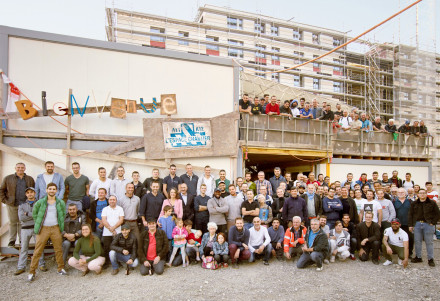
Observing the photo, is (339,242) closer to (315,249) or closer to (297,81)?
(315,249)

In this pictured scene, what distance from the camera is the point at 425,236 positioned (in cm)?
659

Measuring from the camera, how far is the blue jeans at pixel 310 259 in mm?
6121

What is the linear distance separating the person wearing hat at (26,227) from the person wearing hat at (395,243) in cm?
755

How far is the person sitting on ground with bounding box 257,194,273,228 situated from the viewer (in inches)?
278

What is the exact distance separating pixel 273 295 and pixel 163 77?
6.66m

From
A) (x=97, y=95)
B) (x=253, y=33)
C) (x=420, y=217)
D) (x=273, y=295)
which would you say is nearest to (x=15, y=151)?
(x=97, y=95)

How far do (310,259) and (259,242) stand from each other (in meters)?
1.14

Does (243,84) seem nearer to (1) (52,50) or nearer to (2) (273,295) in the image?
(1) (52,50)

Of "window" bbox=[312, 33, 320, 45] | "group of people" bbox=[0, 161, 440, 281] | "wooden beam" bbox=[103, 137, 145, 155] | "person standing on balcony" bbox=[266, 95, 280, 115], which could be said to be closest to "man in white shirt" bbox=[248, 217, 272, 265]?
"group of people" bbox=[0, 161, 440, 281]

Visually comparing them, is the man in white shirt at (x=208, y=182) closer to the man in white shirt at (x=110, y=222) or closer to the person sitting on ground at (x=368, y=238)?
the man in white shirt at (x=110, y=222)

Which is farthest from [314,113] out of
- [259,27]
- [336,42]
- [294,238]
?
[336,42]

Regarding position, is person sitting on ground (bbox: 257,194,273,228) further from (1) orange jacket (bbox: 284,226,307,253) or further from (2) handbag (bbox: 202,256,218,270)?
(2) handbag (bbox: 202,256,218,270)

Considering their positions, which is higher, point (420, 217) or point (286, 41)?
point (286, 41)

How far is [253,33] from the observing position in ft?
140
